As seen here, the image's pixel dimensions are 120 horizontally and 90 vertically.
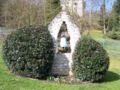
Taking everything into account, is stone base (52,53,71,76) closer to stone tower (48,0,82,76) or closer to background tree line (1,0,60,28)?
stone tower (48,0,82,76)

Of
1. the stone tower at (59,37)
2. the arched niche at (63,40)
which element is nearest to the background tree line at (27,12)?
the arched niche at (63,40)

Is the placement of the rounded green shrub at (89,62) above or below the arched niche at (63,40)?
below

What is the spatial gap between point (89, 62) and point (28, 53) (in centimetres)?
228

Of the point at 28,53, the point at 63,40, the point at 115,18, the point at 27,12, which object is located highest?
the point at 27,12

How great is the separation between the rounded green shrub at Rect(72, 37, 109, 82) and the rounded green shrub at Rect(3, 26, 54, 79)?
43.9 inches

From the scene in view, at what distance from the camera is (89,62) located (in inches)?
423

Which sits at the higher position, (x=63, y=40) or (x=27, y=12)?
(x=27, y=12)

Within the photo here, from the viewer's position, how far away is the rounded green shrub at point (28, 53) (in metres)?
10.3

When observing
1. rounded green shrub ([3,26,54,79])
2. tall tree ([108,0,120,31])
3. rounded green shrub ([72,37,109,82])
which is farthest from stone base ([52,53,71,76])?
tall tree ([108,0,120,31])

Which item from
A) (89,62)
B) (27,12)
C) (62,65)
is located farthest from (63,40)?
(27,12)

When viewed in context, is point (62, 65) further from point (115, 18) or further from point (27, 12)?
point (115, 18)

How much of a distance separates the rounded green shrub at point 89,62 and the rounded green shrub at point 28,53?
1115 millimetres

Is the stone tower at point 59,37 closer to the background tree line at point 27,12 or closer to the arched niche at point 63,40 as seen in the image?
the arched niche at point 63,40

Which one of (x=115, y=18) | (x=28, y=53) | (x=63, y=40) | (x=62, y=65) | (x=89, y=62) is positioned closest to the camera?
(x=28, y=53)
